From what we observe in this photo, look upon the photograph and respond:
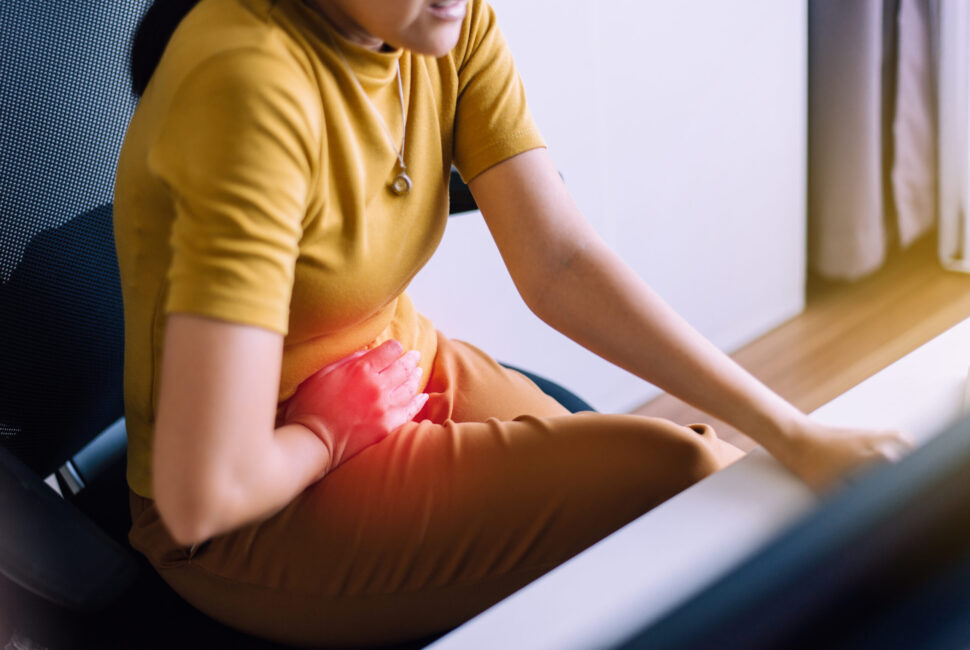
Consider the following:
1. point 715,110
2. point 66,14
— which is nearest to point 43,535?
point 66,14

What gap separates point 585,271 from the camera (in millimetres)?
841

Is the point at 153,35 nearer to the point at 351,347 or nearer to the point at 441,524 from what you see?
the point at 351,347

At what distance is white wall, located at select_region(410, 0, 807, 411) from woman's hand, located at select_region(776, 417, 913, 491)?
3.26 feet

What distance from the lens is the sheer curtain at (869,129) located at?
213cm

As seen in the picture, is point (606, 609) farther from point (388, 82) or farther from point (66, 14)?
point (66, 14)

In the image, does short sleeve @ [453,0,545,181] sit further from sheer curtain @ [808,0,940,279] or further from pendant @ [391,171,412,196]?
sheer curtain @ [808,0,940,279]

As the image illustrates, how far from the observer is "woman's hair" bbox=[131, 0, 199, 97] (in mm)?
724

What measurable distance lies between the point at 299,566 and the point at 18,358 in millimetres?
281

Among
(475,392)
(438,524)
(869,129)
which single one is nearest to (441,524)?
(438,524)

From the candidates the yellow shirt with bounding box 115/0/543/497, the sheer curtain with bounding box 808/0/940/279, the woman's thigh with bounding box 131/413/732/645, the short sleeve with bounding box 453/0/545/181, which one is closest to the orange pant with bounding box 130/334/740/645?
the woman's thigh with bounding box 131/413/732/645

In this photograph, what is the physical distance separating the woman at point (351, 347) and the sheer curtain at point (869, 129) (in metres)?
1.55

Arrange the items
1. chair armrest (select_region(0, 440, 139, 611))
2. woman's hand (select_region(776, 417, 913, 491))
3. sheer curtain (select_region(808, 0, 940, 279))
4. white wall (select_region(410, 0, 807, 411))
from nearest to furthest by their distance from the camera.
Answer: woman's hand (select_region(776, 417, 913, 491))
chair armrest (select_region(0, 440, 139, 611))
white wall (select_region(410, 0, 807, 411))
sheer curtain (select_region(808, 0, 940, 279))

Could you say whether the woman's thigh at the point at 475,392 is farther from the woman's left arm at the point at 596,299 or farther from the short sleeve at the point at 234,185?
the short sleeve at the point at 234,185

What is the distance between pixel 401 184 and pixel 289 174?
180mm
